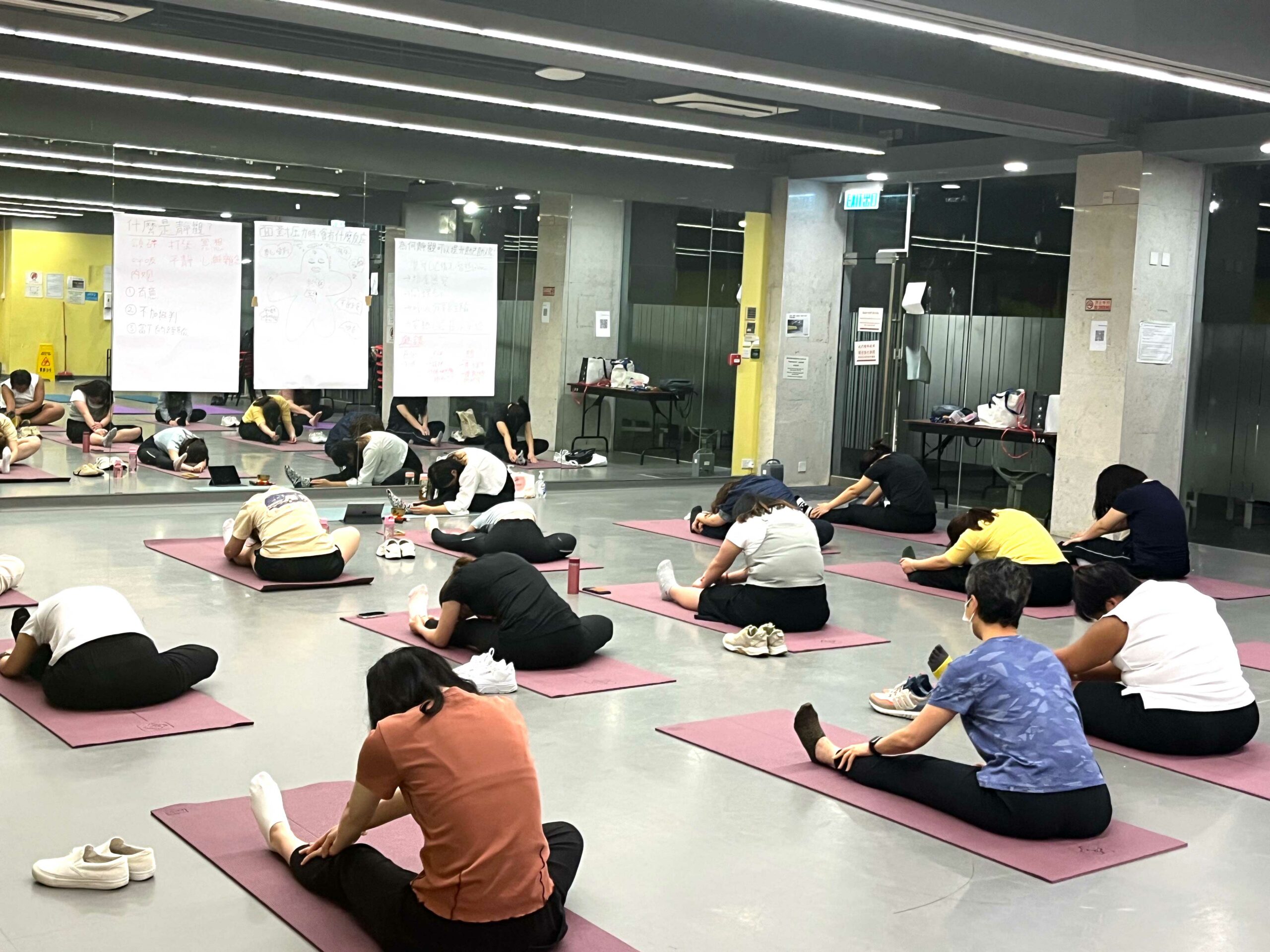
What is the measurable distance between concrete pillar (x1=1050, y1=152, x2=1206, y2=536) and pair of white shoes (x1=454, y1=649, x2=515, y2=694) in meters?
6.77

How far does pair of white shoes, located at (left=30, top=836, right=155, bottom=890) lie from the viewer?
351cm

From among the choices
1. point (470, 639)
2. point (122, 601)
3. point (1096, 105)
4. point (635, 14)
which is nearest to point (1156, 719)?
point (470, 639)

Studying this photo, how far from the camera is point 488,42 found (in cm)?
735

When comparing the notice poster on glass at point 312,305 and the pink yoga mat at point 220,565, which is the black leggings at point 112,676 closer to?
the pink yoga mat at point 220,565

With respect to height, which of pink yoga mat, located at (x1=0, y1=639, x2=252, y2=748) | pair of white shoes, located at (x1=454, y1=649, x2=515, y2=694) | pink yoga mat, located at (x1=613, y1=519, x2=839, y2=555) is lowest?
pink yoga mat, located at (x1=0, y1=639, x2=252, y2=748)

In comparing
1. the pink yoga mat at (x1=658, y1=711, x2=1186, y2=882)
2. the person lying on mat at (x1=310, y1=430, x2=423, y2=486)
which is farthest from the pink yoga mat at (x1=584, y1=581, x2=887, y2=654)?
the person lying on mat at (x1=310, y1=430, x2=423, y2=486)

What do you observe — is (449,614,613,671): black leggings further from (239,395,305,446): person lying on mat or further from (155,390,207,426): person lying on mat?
(239,395,305,446): person lying on mat

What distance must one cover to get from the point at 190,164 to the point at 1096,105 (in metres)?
7.03

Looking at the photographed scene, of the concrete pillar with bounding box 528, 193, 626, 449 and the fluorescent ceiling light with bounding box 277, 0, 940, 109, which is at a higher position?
the fluorescent ceiling light with bounding box 277, 0, 940, 109

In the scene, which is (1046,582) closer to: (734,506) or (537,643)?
(734,506)

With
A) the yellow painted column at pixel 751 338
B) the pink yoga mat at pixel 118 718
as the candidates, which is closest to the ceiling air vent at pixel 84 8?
the pink yoga mat at pixel 118 718

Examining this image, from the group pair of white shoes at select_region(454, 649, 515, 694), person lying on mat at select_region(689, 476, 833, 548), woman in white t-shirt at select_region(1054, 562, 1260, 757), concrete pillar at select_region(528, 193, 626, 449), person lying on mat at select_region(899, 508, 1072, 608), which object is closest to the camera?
woman in white t-shirt at select_region(1054, 562, 1260, 757)

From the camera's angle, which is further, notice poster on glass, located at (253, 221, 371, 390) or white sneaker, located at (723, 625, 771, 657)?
notice poster on glass, located at (253, 221, 371, 390)

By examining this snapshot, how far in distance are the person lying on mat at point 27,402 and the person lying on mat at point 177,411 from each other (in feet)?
3.11
